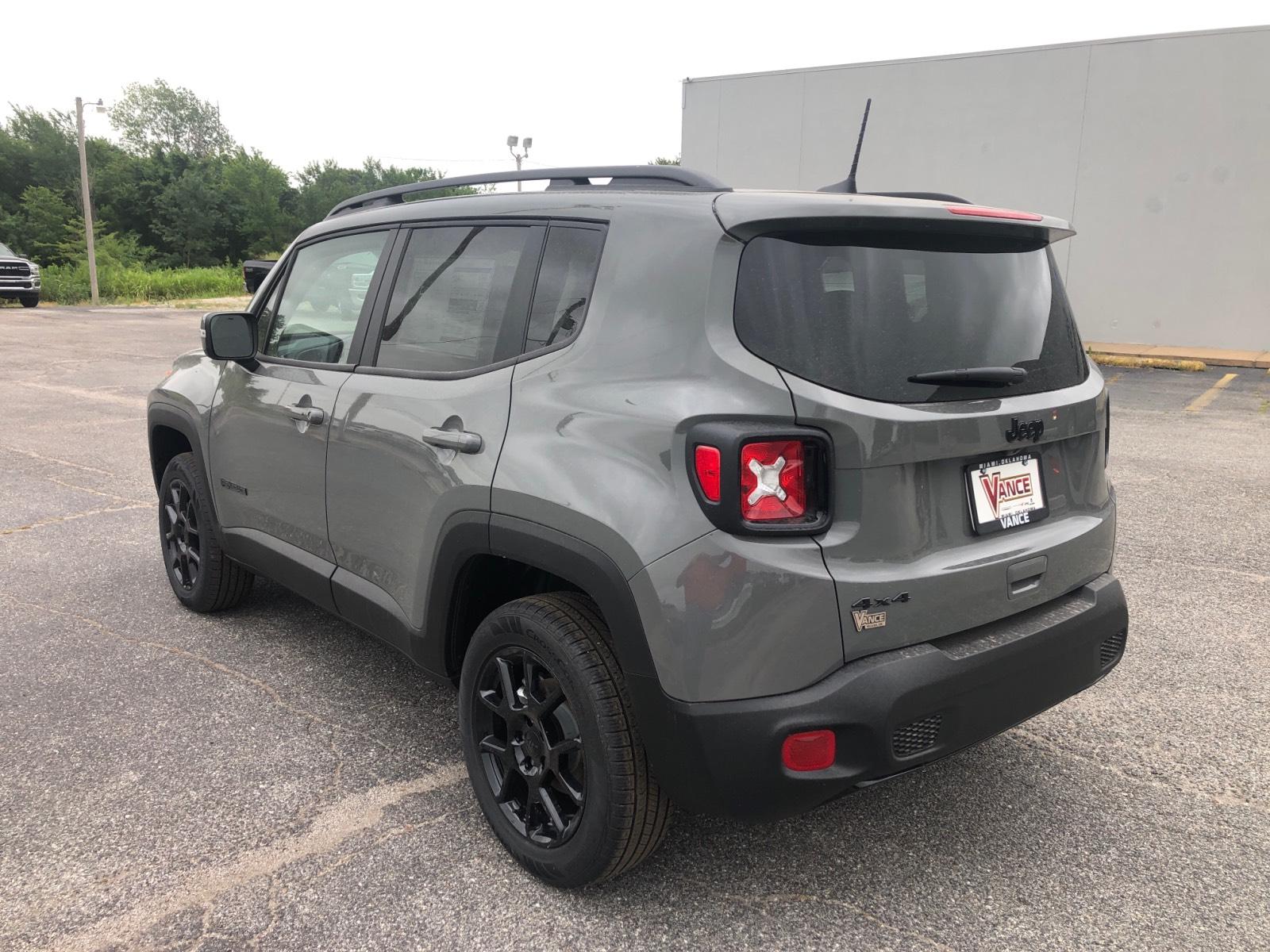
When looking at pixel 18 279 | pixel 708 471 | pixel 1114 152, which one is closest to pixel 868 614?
pixel 708 471

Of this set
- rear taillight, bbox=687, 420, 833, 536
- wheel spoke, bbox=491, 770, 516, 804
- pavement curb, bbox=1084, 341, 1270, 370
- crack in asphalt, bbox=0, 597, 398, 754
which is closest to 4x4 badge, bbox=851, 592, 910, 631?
rear taillight, bbox=687, 420, 833, 536

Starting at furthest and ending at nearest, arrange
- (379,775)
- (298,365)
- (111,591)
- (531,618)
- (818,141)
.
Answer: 1. (818,141)
2. (111,591)
3. (298,365)
4. (379,775)
5. (531,618)

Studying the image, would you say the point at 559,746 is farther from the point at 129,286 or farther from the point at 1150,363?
A: the point at 129,286

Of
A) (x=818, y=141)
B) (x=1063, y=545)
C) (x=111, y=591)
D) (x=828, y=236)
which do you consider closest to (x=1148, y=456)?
(x=1063, y=545)

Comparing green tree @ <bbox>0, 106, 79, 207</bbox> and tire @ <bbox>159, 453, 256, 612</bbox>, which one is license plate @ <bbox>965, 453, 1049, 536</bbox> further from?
green tree @ <bbox>0, 106, 79, 207</bbox>

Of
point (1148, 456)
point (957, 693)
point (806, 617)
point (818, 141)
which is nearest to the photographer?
point (806, 617)

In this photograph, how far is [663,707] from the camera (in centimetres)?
214

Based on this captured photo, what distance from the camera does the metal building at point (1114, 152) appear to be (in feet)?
49.2

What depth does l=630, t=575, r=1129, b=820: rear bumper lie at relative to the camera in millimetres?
2066

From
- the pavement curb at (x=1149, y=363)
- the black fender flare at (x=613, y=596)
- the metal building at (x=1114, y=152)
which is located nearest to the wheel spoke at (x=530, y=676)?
the black fender flare at (x=613, y=596)

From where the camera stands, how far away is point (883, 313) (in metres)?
2.23

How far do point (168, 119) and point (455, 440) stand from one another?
110 metres

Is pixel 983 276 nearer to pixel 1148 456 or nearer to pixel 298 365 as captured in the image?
pixel 298 365

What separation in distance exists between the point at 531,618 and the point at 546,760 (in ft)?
1.20
